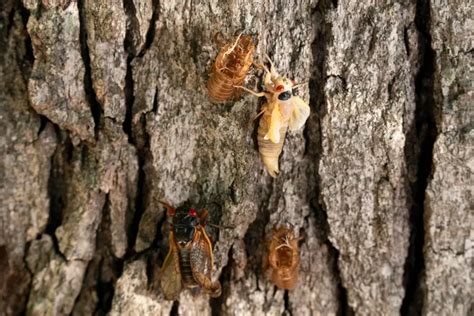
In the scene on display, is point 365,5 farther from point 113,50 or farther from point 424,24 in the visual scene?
point 113,50

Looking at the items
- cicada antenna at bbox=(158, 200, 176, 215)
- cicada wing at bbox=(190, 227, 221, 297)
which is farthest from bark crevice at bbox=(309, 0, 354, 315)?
cicada antenna at bbox=(158, 200, 176, 215)

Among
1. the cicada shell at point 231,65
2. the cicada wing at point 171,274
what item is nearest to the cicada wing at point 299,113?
the cicada shell at point 231,65

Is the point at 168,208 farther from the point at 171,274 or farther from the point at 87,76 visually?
the point at 87,76

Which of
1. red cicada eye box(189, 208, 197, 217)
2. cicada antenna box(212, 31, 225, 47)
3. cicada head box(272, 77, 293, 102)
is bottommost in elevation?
red cicada eye box(189, 208, 197, 217)

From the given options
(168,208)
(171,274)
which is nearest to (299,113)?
(168,208)

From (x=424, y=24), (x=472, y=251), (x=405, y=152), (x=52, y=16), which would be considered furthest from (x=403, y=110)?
(x=52, y=16)

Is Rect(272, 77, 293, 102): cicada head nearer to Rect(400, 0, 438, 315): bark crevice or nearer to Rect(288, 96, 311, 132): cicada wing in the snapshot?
Rect(288, 96, 311, 132): cicada wing
